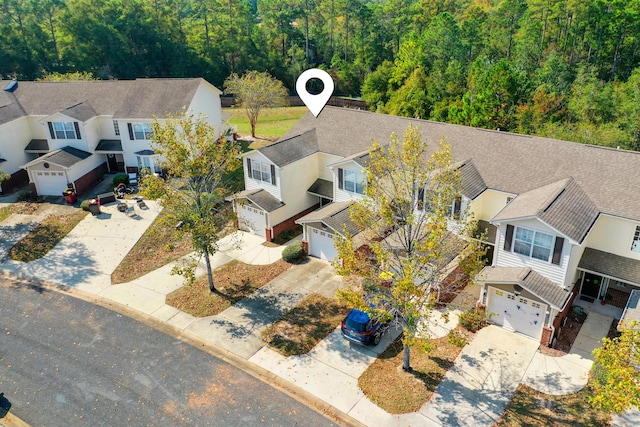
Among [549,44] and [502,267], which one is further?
[549,44]

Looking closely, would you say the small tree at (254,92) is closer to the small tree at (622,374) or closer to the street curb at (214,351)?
the street curb at (214,351)

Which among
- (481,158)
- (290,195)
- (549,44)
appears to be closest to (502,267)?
(481,158)

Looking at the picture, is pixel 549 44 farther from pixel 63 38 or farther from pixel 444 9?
pixel 63 38

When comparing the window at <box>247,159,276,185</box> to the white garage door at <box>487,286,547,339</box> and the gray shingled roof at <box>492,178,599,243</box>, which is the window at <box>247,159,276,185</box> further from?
the white garage door at <box>487,286,547,339</box>


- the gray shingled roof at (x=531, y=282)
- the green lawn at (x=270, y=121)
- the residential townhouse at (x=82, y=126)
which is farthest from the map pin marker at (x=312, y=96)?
the green lawn at (x=270, y=121)

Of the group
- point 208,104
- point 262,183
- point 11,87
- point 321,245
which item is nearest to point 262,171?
point 262,183

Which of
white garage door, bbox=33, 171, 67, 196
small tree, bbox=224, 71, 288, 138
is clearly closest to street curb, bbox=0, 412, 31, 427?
white garage door, bbox=33, 171, 67, 196
